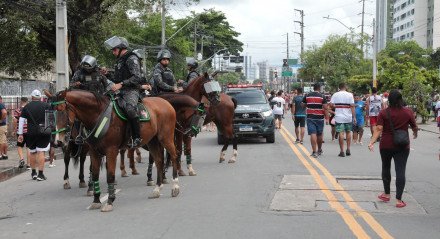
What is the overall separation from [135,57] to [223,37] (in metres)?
66.5

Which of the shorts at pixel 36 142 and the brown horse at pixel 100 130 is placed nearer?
the brown horse at pixel 100 130

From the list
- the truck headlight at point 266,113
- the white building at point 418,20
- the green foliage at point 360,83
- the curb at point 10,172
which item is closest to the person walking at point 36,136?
the curb at point 10,172

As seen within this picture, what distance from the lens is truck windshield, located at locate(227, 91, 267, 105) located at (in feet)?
66.4

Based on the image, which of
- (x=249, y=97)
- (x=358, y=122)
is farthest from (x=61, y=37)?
(x=358, y=122)

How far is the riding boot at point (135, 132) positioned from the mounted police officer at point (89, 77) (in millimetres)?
822

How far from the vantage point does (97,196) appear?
860 centimetres

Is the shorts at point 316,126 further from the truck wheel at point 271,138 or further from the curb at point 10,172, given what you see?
the curb at point 10,172

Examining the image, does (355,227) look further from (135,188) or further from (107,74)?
(107,74)

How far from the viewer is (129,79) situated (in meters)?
8.87

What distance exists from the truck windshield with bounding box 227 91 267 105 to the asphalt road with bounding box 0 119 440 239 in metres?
6.78

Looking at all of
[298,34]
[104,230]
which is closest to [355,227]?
[104,230]

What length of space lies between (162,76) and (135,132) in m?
3.50

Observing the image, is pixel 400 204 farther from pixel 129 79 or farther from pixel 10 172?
pixel 10 172

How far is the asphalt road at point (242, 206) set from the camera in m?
7.04
